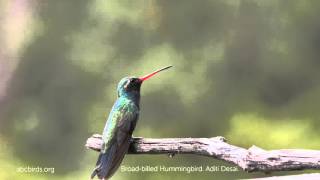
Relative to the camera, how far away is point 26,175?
198 cm

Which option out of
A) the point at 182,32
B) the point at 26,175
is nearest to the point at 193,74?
the point at 182,32

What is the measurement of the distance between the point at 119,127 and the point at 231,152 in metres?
0.37

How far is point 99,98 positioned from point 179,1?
0.43 meters

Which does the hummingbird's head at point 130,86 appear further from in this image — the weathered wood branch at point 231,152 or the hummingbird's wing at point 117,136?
the weathered wood branch at point 231,152

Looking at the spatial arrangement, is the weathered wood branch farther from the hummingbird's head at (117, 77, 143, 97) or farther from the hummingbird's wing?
the hummingbird's head at (117, 77, 143, 97)

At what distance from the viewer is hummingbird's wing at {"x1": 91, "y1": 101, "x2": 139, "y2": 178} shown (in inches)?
73.3

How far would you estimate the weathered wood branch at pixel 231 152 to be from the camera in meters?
1.71

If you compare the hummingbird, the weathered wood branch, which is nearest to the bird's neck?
the hummingbird

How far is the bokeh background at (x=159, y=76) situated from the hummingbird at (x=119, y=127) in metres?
0.04

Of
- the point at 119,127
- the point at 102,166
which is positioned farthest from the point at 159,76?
the point at 102,166

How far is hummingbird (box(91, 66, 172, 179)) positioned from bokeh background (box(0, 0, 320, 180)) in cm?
4

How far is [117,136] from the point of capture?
6.11 ft

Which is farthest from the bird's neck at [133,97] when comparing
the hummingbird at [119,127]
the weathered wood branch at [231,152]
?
the weathered wood branch at [231,152]

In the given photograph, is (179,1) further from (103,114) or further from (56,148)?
(56,148)
